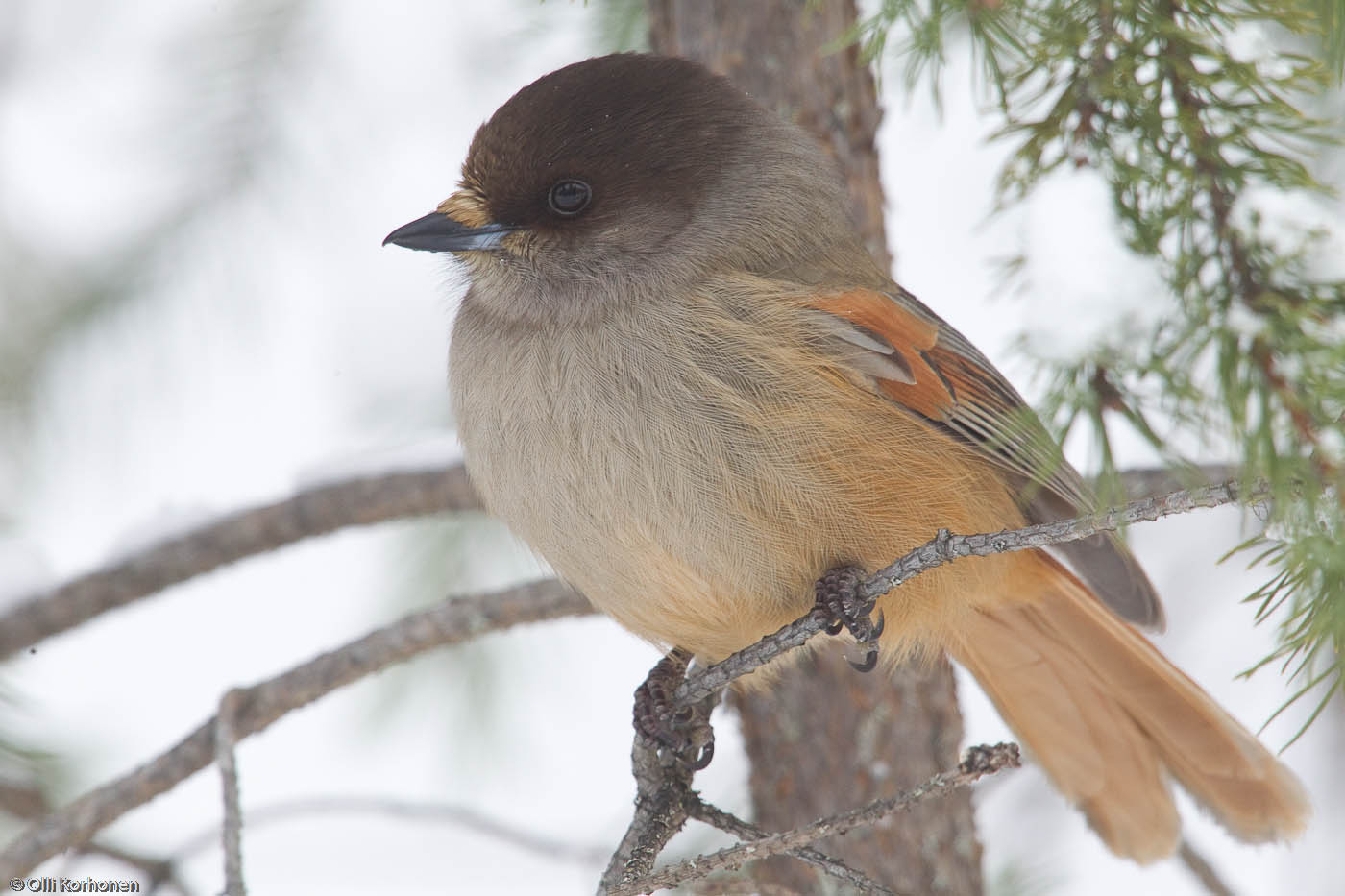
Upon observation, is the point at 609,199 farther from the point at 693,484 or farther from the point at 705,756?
the point at 705,756

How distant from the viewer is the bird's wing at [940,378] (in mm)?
2879

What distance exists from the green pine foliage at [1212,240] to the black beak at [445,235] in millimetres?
1201

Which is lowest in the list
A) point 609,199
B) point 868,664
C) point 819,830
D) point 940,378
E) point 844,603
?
point 819,830

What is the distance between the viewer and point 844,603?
8.71ft

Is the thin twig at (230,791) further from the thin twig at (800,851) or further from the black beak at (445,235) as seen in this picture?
the black beak at (445,235)

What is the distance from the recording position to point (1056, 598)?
3492mm

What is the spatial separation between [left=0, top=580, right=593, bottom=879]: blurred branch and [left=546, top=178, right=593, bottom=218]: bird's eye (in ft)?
3.33

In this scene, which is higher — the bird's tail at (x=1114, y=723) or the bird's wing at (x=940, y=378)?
the bird's wing at (x=940, y=378)

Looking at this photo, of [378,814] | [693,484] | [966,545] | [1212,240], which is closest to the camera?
[1212,240]

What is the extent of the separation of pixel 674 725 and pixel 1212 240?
1614 mm

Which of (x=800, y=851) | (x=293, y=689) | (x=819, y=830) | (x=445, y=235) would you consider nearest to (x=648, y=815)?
(x=800, y=851)

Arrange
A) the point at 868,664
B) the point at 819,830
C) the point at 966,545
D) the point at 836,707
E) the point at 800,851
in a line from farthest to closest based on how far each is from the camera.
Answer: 1. the point at 836,707
2. the point at 868,664
3. the point at 800,851
4. the point at 819,830
5. the point at 966,545

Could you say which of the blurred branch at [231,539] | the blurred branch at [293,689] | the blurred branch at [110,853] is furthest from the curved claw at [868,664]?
the blurred branch at [110,853]

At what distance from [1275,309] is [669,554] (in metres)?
1.33
